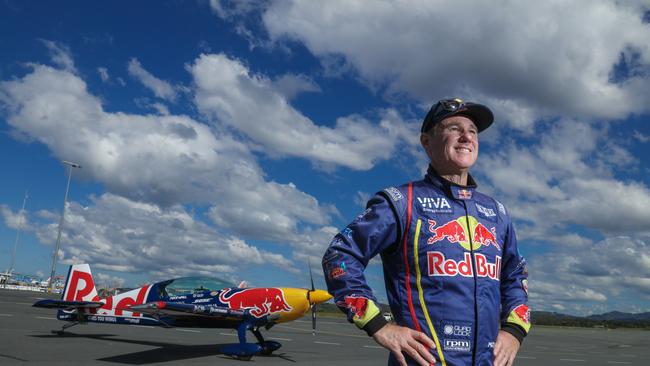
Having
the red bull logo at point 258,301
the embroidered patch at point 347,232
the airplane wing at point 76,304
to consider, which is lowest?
the airplane wing at point 76,304

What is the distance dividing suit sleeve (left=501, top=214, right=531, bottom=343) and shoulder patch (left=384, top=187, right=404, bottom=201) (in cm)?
72

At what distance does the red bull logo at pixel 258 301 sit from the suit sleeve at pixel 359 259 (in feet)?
39.9

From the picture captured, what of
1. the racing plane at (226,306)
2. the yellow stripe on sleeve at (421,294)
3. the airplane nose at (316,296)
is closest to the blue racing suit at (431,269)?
the yellow stripe on sleeve at (421,294)

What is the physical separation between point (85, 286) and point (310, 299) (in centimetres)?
925

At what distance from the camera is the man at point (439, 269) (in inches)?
85.4

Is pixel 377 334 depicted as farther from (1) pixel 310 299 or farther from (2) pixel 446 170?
(1) pixel 310 299

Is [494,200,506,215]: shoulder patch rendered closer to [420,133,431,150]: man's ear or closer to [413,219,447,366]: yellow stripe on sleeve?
[420,133,431,150]: man's ear

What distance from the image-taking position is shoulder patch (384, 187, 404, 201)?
7.76ft

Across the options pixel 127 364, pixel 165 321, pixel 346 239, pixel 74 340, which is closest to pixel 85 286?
pixel 74 340

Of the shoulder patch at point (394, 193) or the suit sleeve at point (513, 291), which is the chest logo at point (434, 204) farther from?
the suit sleeve at point (513, 291)

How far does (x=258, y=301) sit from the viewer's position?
1395 centimetres

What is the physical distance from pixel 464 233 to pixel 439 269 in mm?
245

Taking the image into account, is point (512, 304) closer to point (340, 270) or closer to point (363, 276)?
point (363, 276)

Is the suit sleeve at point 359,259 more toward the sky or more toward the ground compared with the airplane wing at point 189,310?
more toward the sky
